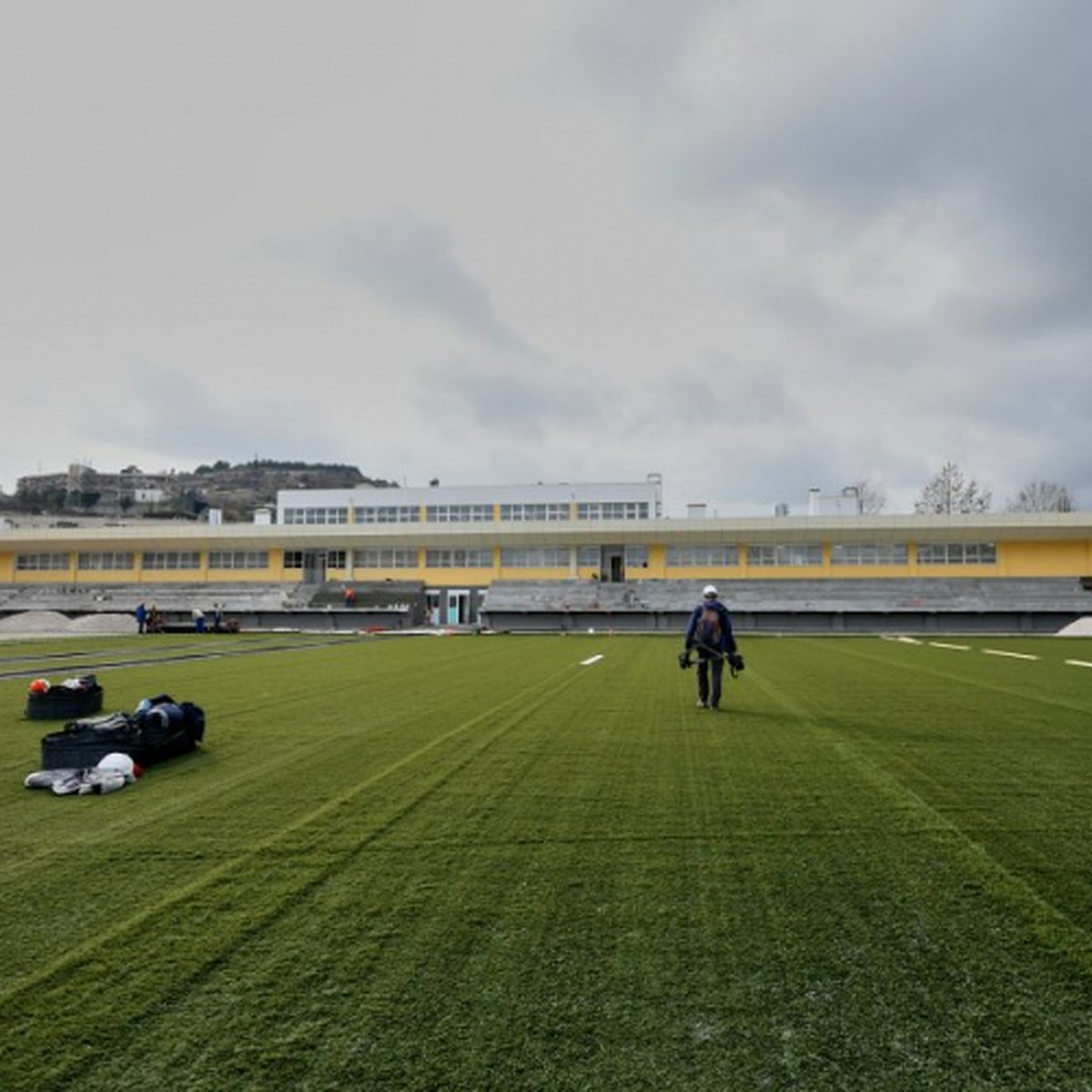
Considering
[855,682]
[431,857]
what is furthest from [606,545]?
[431,857]

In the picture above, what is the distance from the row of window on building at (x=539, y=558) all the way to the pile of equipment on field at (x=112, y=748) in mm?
51079

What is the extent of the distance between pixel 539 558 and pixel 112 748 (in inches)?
2064

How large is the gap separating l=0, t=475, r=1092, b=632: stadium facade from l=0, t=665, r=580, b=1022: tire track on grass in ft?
143

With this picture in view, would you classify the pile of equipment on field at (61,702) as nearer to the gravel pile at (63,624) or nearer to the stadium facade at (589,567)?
the gravel pile at (63,624)

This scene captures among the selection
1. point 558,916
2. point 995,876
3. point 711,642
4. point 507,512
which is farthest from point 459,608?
point 558,916

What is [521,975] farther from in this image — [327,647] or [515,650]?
[327,647]

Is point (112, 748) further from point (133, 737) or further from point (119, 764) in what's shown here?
point (119, 764)

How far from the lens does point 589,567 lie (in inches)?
2322

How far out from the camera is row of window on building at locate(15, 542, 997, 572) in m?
54.8

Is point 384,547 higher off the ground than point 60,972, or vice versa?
point 384,547

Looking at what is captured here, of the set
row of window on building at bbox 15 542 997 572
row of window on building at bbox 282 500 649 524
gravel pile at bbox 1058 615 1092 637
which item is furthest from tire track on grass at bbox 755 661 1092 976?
row of window on building at bbox 282 500 649 524

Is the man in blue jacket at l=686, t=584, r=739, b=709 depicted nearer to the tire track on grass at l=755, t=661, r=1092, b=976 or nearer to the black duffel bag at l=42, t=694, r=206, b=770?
the tire track on grass at l=755, t=661, r=1092, b=976

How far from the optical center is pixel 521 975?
3277 millimetres

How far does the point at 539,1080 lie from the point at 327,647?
2696 centimetres
